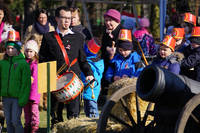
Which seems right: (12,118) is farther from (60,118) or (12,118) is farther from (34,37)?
(34,37)

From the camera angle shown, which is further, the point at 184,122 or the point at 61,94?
the point at 61,94

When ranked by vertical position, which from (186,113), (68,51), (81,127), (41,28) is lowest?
(81,127)

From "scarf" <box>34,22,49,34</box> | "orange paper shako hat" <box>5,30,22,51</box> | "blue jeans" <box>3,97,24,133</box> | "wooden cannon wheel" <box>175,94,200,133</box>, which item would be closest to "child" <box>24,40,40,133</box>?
"orange paper shako hat" <box>5,30,22,51</box>

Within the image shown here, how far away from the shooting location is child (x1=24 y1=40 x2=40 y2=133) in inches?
267

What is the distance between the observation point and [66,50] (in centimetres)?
656

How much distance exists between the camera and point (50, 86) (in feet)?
17.8

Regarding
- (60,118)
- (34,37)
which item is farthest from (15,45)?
(34,37)

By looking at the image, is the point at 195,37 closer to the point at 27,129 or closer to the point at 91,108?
the point at 91,108

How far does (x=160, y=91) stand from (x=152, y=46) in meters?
4.96

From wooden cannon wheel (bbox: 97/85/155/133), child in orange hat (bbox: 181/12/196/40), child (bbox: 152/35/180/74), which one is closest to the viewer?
wooden cannon wheel (bbox: 97/85/155/133)

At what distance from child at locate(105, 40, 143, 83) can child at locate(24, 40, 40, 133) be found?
1071mm

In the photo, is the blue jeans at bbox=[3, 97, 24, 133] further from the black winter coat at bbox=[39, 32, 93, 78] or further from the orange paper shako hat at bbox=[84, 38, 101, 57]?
the orange paper shako hat at bbox=[84, 38, 101, 57]

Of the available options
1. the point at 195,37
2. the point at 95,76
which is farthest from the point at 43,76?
the point at 195,37

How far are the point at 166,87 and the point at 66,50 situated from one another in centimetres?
240
